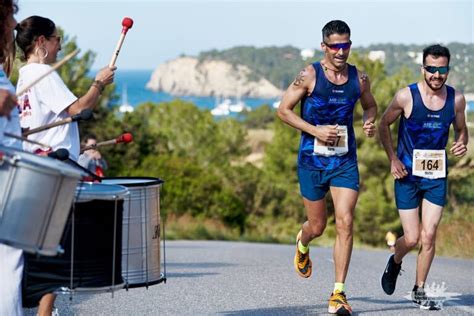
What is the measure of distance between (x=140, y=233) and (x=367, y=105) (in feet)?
10.6

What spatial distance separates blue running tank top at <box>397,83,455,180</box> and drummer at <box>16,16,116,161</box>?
359 cm

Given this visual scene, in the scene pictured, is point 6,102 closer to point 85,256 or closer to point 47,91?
point 85,256

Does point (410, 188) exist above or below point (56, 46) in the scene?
below

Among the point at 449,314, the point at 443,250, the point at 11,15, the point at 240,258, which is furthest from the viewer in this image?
the point at 443,250

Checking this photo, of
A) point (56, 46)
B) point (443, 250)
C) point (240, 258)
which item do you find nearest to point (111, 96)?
point (443, 250)

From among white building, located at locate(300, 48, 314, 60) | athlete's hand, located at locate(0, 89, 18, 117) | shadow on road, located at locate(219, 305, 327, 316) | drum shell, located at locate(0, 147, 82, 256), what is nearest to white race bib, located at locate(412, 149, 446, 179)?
shadow on road, located at locate(219, 305, 327, 316)

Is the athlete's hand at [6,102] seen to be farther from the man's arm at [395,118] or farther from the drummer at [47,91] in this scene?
the man's arm at [395,118]

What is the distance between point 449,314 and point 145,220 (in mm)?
3422

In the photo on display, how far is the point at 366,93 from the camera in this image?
9531 millimetres

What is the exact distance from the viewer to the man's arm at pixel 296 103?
916cm

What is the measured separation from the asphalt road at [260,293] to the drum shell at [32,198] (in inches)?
162

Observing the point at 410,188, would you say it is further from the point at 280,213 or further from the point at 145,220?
the point at 280,213

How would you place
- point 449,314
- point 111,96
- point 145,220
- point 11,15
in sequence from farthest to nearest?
point 111,96, point 449,314, point 145,220, point 11,15

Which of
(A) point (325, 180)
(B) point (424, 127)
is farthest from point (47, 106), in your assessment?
(B) point (424, 127)
